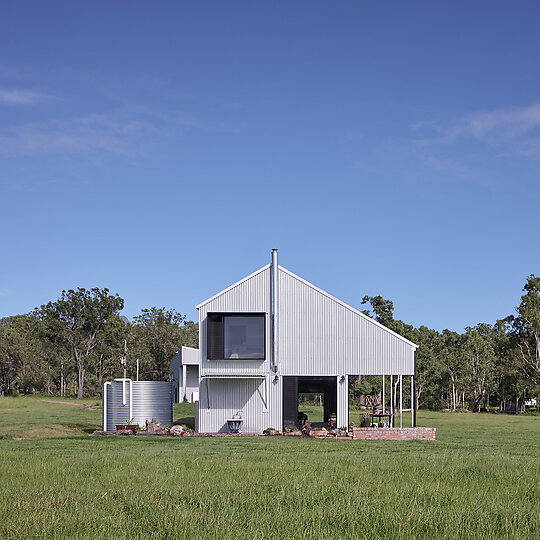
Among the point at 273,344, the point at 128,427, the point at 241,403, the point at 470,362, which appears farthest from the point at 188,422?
the point at 470,362

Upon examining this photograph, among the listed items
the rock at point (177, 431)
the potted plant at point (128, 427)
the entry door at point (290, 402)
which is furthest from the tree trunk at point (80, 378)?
the entry door at point (290, 402)

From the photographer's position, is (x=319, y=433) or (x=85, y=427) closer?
(x=319, y=433)

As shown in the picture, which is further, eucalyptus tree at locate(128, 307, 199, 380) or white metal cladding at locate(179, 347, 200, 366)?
eucalyptus tree at locate(128, 307, 199, 380)

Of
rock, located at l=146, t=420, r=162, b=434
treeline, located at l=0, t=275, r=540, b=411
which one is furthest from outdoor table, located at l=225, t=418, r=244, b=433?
treeline, located at l=0, t=275, r=540, b=411

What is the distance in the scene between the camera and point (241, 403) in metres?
27.6

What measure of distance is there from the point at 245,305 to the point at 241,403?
3755mm

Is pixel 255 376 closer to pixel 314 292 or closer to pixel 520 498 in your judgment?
pixel 314 292

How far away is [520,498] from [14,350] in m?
66.0

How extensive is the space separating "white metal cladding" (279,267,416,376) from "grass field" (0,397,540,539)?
30.2 feet

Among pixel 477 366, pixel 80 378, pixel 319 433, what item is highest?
pixel 477 366

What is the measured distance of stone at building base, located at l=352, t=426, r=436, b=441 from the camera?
25.0m

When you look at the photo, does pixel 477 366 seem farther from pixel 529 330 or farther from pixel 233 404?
pixel 233 404

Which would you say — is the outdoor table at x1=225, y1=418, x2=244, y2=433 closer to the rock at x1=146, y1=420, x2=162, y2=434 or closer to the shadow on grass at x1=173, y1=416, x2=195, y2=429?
the rock at x1=146, y1=420, x2=162, y2=434

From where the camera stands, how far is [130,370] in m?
72.8
